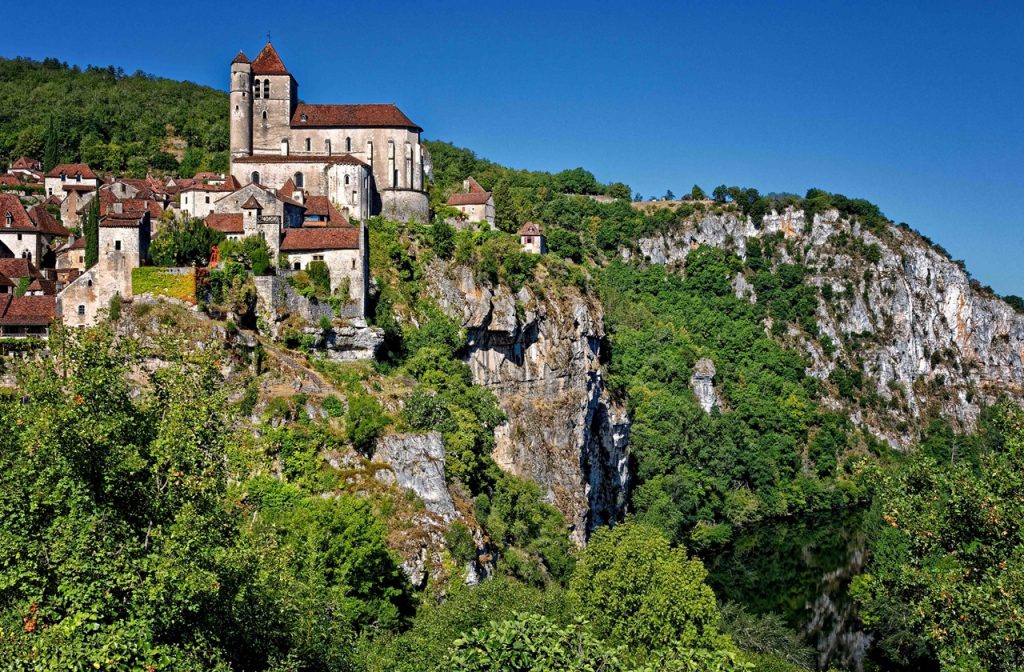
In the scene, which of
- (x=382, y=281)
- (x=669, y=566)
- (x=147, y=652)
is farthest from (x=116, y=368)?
(x=382, y=281)

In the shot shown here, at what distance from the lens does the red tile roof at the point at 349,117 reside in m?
70.5

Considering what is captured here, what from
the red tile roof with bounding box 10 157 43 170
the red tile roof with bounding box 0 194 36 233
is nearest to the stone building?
the red tile roof with bounding box 0 194 36 233

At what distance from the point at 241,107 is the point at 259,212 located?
1813 centimetres

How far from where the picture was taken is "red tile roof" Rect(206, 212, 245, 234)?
2120 inches

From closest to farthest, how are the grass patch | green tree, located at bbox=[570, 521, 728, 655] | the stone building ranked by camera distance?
1. green tree, located at bbox=[570, 521, 728, 655]
2. the grass patch
3. the stone building

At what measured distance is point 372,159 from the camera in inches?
2768

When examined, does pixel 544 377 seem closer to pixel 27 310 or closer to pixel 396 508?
pixel 396 508

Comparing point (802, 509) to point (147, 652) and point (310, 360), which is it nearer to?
point (310, 360)

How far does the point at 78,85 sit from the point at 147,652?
12527 cm

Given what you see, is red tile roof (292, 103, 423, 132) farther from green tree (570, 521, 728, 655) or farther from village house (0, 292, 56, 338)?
green tree (570, 521, 728, 655)

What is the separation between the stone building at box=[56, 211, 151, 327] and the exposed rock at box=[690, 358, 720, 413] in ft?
232

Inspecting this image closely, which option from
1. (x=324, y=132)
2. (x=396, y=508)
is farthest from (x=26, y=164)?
(x=396, y=508)

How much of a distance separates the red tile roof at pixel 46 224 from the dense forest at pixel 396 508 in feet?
53.5

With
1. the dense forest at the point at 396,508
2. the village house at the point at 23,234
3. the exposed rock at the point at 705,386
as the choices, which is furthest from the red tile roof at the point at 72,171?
the exposed rock at the point at 705,386
